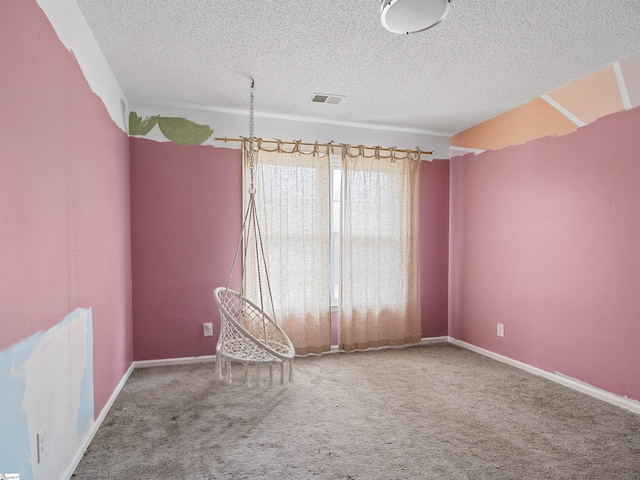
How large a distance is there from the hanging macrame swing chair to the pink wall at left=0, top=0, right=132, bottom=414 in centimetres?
77

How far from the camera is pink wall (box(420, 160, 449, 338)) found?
4262 mm

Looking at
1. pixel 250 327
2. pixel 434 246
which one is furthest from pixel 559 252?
pixel 250 327

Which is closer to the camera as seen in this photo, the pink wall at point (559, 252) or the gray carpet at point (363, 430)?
the gray carpet at point (363, 430)

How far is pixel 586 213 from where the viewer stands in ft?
9.26

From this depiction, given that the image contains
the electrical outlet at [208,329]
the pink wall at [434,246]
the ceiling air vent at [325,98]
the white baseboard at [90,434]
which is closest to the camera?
the white baseboard at [90,434]

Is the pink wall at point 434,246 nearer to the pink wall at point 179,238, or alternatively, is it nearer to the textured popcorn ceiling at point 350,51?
the textured popcorn ceiling at point 350,51

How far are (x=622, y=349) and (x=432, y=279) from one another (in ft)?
6.30

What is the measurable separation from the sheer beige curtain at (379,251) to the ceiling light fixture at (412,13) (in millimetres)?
2120

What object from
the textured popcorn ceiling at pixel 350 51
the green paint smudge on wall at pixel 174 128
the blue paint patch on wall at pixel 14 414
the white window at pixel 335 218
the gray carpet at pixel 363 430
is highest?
the textured popcorn ceiling at pixel 350 51

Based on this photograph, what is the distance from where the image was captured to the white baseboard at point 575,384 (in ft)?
8.32

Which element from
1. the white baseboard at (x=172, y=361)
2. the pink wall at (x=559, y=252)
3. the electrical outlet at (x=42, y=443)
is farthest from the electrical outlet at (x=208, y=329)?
the pink wall at (x=559, y=252)

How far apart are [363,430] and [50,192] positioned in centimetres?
207

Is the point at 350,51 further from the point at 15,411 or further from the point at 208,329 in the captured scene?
the point at 208,329

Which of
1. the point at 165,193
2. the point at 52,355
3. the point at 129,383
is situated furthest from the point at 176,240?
the point at 52,355
